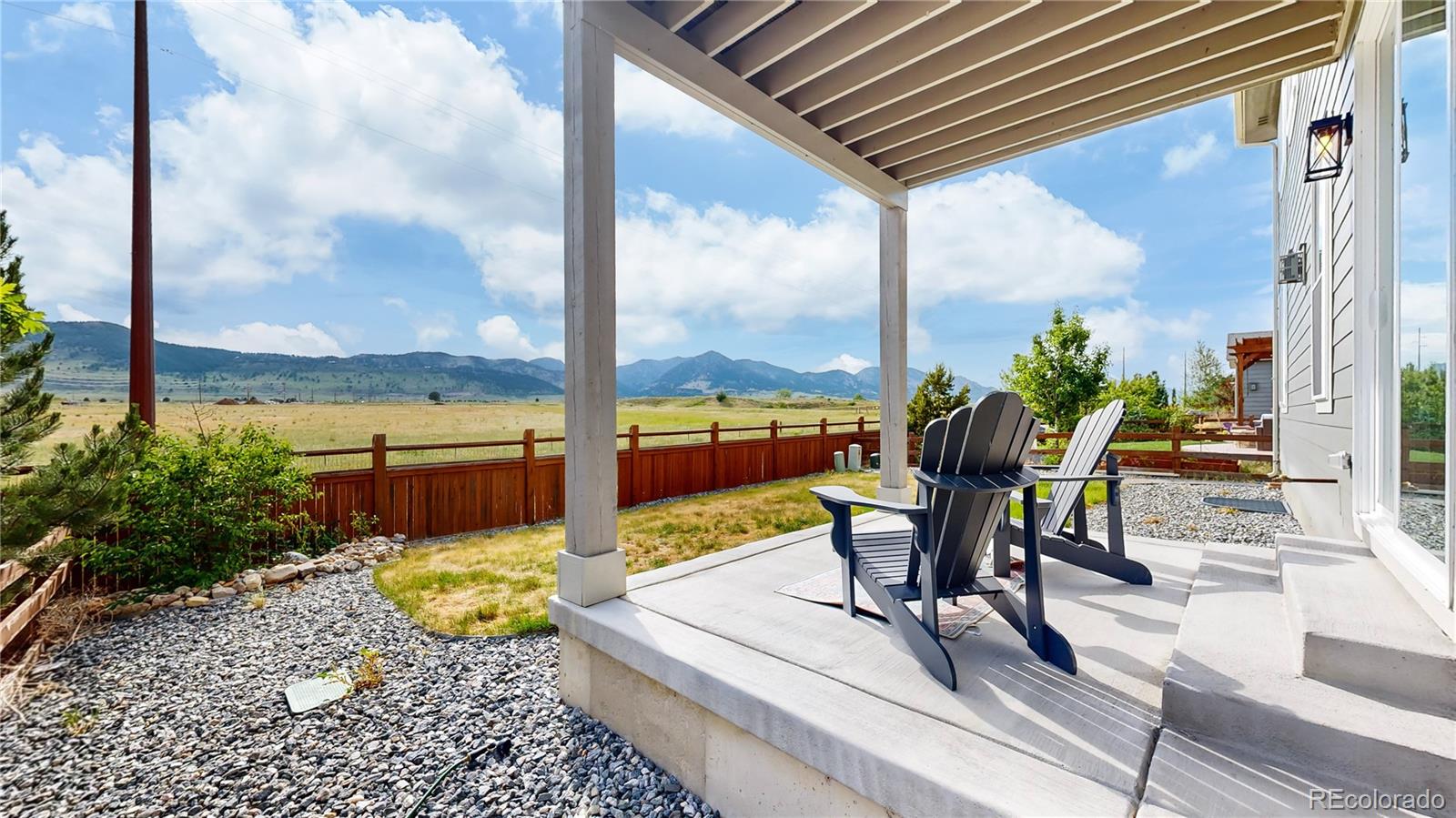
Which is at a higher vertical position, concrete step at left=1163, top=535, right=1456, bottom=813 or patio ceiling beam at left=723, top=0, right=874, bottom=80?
patio ceiling beam at left=723, top=0, right=874, bottom=80

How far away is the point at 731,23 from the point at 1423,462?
3060 millimetres

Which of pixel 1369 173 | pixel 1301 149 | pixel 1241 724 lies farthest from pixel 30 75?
pixel 1301 149

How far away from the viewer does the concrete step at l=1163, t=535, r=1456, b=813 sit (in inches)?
43.3

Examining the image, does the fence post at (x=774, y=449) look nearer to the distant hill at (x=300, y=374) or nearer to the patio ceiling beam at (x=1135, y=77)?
the distant hill at (x=300, y=374)

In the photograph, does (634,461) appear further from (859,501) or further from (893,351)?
(859,501)

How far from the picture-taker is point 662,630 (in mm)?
2000

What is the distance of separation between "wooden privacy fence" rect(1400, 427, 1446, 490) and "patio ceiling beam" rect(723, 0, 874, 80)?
2.50 m

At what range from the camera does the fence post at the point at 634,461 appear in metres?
7.42

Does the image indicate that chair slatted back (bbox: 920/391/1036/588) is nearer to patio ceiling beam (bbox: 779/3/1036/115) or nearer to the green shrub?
patio ceiling beam (bbox: 779/3/1036/115)

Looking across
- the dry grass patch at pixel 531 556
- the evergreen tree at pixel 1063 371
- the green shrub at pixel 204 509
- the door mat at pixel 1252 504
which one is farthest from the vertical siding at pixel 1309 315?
the evergreen tree at pixel 1063 371

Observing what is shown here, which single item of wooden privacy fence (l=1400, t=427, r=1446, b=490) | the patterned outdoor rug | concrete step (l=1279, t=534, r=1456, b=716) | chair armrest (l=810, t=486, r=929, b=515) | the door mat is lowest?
the door mat

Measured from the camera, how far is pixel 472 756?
2029 mm

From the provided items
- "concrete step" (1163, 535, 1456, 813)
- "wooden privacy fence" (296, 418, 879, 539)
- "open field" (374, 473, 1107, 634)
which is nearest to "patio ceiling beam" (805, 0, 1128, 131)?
"concrete step" (1163, 535, 1456, 813)

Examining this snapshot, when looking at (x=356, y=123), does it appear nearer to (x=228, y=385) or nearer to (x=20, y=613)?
(x=228, y=385)
